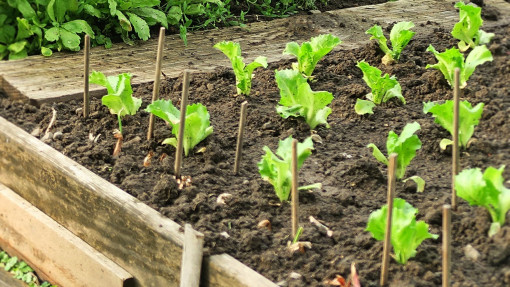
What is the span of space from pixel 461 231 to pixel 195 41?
2.51 metres

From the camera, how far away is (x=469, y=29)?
4078 millimetres

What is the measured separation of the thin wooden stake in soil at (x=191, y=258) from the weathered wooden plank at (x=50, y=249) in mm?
415

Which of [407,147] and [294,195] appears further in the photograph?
[407,147]

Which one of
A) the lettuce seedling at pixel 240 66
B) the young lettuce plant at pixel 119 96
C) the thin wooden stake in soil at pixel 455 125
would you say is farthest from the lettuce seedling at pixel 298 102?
the thin wooden stake in soil at pixel 455 125

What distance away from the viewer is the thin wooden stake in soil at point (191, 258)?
2.54 metres

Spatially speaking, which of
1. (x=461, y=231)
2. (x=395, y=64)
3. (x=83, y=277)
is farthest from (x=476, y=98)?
(x=83, y=277)

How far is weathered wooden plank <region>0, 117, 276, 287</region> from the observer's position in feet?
8.82

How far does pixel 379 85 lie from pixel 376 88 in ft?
0.09

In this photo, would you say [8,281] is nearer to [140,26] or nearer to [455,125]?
[140,26]

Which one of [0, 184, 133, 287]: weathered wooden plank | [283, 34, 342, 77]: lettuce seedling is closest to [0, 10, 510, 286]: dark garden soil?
[283, 34, 342, 77]: lettuce seedling

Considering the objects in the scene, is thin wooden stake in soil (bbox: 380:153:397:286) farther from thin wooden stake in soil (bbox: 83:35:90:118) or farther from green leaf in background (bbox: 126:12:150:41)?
green leaf in background (bbox: 126:12:150:41)

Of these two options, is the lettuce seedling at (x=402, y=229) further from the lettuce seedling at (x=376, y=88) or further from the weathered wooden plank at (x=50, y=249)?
the lettuce seedling at (x=376, y=88)

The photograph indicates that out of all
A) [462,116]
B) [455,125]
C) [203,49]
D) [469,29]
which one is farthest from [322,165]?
[203,49]

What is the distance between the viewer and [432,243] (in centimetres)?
259
